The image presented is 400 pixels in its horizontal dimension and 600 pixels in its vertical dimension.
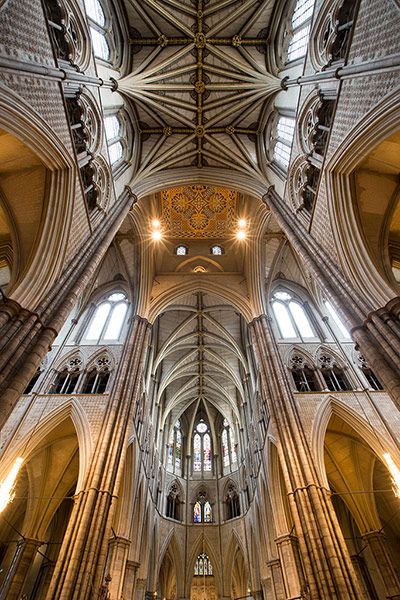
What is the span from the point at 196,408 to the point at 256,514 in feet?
35.3

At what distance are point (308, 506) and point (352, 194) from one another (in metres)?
8.84

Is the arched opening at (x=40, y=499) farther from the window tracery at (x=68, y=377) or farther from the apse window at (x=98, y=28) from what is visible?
the apse window at (x=98, y=28)

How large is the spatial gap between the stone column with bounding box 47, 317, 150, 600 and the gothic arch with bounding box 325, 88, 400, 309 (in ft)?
28.5

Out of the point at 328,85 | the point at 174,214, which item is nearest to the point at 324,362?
the point at 328,85

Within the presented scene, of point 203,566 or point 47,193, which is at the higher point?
point 47,193

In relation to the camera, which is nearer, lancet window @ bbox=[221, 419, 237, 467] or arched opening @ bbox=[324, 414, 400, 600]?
arched opening @ bbox=[324, 414, 400, 600]

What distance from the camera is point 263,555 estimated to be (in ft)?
49.6

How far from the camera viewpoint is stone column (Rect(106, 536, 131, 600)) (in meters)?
10.7

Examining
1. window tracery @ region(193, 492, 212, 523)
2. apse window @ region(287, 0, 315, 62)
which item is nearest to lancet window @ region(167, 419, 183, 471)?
window tracery @ region(193, 492, 212, 523)

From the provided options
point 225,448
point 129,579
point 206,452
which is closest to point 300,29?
point 129,579

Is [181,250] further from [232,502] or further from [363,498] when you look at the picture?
[232,502]

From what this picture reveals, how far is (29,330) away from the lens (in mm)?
6465

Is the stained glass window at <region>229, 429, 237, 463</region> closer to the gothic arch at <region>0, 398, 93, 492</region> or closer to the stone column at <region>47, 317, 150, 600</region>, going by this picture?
the stone column at <region>47, 317, 150, 600</region>

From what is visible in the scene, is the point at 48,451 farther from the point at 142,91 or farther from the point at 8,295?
the point at 142,91
